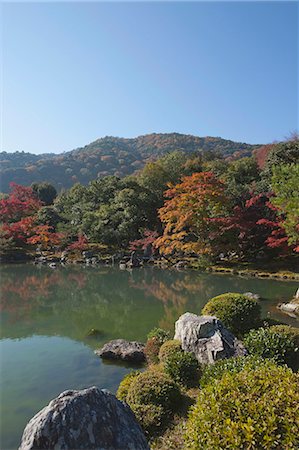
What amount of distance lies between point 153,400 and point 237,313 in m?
3.20

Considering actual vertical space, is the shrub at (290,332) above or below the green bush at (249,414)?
below

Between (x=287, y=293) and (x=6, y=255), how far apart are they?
20196 mm

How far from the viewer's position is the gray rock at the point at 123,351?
24.5 feet

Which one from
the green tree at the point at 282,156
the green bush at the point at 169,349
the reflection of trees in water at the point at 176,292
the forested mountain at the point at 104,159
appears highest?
the forested mountain at the point at 104,159

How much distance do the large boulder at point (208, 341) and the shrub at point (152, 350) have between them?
2.87ft

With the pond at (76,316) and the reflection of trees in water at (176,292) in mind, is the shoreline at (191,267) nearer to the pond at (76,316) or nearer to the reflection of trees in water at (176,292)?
the pond at (76,316)

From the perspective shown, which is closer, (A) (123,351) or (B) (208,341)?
(B) (208,341)

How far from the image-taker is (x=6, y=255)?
2544 centimetres

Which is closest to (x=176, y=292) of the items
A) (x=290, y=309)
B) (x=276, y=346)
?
(x=290, y=309)

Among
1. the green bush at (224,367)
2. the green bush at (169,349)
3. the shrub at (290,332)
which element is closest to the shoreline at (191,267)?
the shrub at (290,332)

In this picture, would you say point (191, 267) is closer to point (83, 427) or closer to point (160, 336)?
point (160, 336)

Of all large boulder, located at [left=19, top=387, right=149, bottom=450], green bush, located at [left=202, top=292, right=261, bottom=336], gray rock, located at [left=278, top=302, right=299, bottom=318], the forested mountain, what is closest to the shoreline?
gray rock, located at [left=278, top=302, right=299, bottom=318]

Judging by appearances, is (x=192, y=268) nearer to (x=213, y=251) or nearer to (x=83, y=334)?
(x=213, y=251)

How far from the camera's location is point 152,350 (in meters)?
7.44
